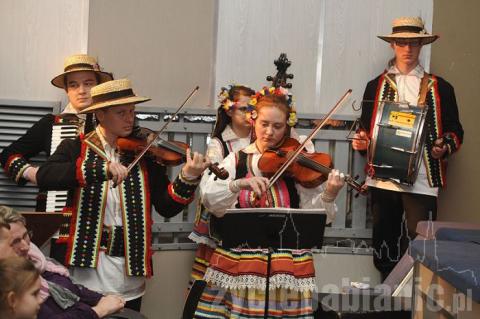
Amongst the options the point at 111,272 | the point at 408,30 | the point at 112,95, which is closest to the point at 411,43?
the point at 408,30

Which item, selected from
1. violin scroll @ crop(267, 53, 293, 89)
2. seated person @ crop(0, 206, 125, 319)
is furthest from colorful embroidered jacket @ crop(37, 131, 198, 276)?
violin scroll @ crop(267, 53, 293, 89)

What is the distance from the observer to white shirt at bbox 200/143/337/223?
375 centimetres

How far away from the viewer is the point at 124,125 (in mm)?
3666

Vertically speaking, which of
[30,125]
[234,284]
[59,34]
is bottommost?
[234,284]

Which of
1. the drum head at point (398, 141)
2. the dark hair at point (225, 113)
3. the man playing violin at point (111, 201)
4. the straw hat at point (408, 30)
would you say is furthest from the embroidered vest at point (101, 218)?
the straw hat at point (408, 30)

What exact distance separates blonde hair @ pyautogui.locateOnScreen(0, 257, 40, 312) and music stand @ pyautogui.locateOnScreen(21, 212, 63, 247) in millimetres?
713

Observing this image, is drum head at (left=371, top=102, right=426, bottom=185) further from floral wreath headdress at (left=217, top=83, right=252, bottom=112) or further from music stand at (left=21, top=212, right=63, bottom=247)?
music stand at (left=21, top=212, right=63, bottom=247)

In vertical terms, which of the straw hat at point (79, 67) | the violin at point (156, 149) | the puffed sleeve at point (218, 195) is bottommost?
the puffed sleeve at point (218, 195)

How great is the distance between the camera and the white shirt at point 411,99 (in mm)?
4816

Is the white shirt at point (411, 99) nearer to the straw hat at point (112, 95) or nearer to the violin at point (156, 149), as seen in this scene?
the violin at point (156, 149)

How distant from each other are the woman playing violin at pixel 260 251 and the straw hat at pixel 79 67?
883mm

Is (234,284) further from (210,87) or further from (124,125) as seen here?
(210,87)

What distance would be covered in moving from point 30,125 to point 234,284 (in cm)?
168

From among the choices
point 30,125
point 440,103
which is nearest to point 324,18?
point 440,103
